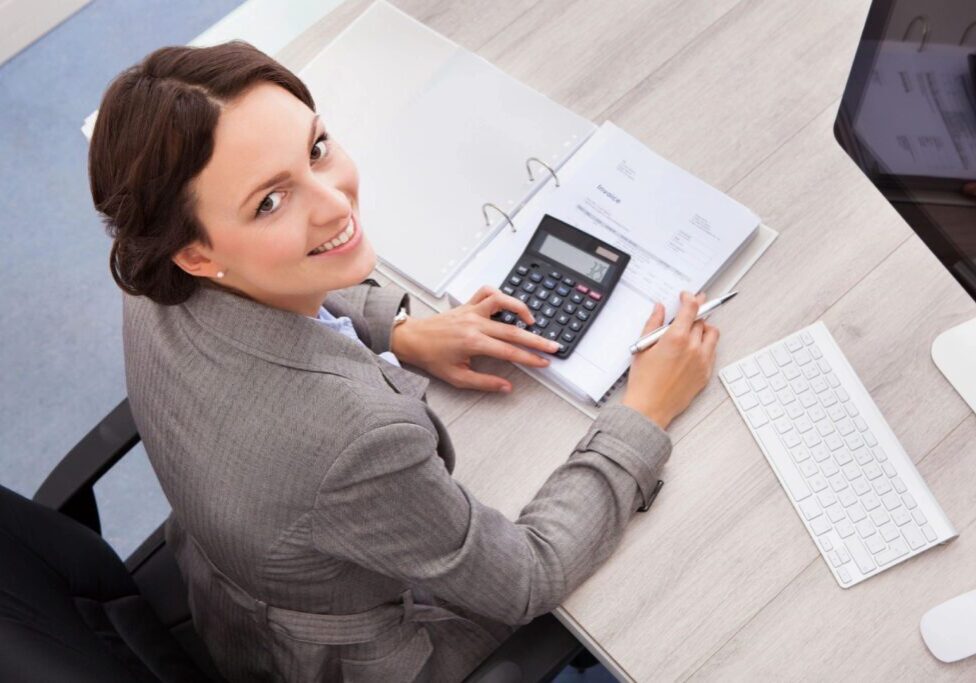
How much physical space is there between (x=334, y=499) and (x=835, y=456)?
560 millimetres

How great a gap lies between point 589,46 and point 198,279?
2.29ft

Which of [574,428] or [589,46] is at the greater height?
[589,46]

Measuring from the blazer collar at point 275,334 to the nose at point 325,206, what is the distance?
0.10 meters

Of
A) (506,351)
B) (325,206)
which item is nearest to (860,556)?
(506,351)

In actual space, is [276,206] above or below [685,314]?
above

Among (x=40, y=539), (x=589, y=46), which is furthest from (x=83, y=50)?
(x=40, y=539)

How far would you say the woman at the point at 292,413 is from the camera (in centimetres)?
97

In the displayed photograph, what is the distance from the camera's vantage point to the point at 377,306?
4.35ft

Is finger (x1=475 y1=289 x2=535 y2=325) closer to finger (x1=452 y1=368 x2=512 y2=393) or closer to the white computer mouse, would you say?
finger (x1=452 y1=368 x2=512 y2=393)

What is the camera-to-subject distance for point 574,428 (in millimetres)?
1252

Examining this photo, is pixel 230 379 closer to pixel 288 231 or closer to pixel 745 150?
pixel 288 231

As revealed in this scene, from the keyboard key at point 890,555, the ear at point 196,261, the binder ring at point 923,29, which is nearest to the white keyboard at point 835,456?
the keyboard key at point 890,555

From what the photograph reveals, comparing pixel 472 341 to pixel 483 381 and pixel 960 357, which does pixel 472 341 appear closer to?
pixel 483 381

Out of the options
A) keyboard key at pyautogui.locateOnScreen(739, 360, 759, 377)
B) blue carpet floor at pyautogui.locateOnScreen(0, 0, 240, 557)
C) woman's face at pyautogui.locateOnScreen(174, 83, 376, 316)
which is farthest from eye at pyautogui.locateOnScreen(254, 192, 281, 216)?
blue carpet floor at pyautogui.locateOnScreen(0, 0, 240, 557)
